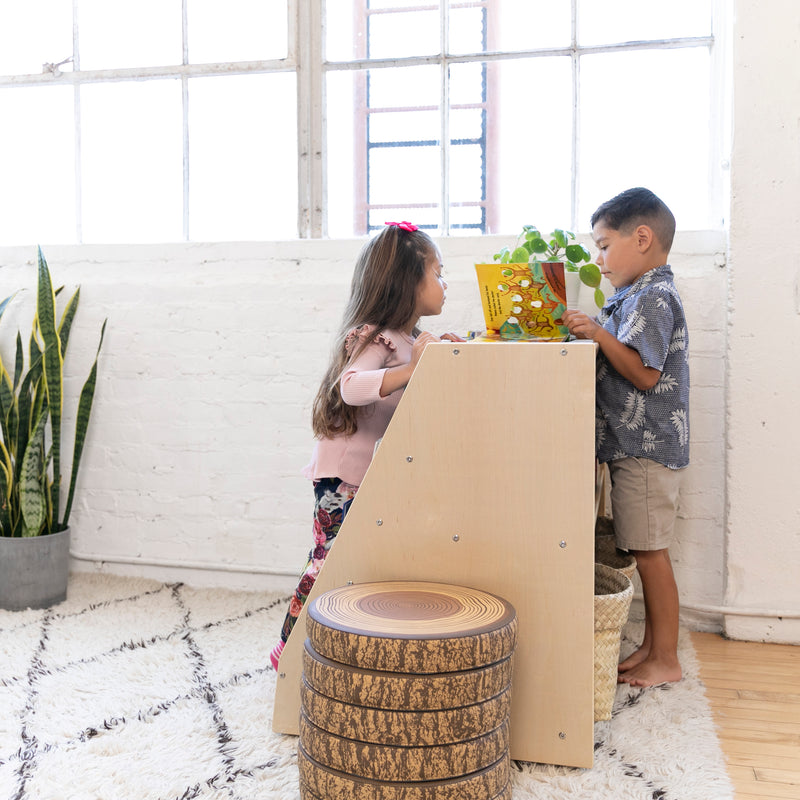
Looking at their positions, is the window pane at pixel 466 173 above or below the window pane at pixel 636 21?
below

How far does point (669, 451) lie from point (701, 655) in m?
0.62

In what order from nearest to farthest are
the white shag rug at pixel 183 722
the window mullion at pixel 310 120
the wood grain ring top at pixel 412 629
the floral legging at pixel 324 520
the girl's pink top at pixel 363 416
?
the wood grain ring top at pixel 412 629, the white shag rug at pixel 183 722, the girl's pink top at pixel 363 416, the floral legging at pixel 324 520, the window mullion at pixel 310 120

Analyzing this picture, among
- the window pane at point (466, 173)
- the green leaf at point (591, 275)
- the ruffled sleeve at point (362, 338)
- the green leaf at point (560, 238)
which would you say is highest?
the window pane at point (466, 173)

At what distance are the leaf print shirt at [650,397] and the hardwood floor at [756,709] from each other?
0.55 meters

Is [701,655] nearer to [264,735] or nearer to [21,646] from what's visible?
[264,735]

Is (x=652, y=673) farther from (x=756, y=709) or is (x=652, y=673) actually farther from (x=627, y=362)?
(x=627, y=362)

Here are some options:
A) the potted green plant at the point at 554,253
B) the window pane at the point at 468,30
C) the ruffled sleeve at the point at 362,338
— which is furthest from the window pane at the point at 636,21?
the ruffled sleeve at the point at 362,338

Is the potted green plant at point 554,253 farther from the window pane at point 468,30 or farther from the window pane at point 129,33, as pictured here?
the window pane at point 129,33

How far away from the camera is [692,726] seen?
1666mm

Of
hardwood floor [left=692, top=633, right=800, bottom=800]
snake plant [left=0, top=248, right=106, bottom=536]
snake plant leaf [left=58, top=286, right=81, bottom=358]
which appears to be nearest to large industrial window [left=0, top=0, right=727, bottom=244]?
snake plant leaf [left=58, top=286, right=81, bottom=358]

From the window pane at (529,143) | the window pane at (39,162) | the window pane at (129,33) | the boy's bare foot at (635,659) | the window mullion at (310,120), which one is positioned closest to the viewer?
the boy's bare foot at (635,659)

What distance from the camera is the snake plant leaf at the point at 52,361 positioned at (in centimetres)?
252

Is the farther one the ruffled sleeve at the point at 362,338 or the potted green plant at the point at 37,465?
the potted green plant at the point at 37,465

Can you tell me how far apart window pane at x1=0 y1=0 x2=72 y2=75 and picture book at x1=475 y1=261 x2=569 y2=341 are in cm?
207
